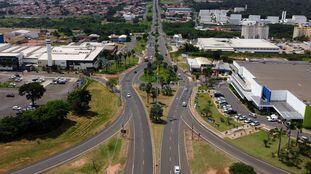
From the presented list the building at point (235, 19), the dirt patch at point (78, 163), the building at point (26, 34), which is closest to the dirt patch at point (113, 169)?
the dirt patch at point (78, 163)

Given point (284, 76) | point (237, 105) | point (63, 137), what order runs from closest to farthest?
point (63, 137) < point (237, 105) < point (284, 76)

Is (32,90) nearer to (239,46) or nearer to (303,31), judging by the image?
(239,46)

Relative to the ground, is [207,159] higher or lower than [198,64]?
lower

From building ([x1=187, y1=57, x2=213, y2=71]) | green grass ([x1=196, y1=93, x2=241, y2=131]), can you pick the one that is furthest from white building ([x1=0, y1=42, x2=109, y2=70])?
green grass ([x1=196, y1=93, x2=241, y2=131])

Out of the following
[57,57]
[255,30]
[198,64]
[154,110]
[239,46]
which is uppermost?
[255,30]

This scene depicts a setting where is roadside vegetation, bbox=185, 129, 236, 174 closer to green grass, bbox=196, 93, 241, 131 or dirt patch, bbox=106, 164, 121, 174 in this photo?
green grass, bbox=196, 93, 241, 131

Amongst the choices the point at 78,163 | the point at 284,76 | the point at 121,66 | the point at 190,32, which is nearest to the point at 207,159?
the point at 78,163

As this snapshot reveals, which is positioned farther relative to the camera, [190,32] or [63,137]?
[190,32]
